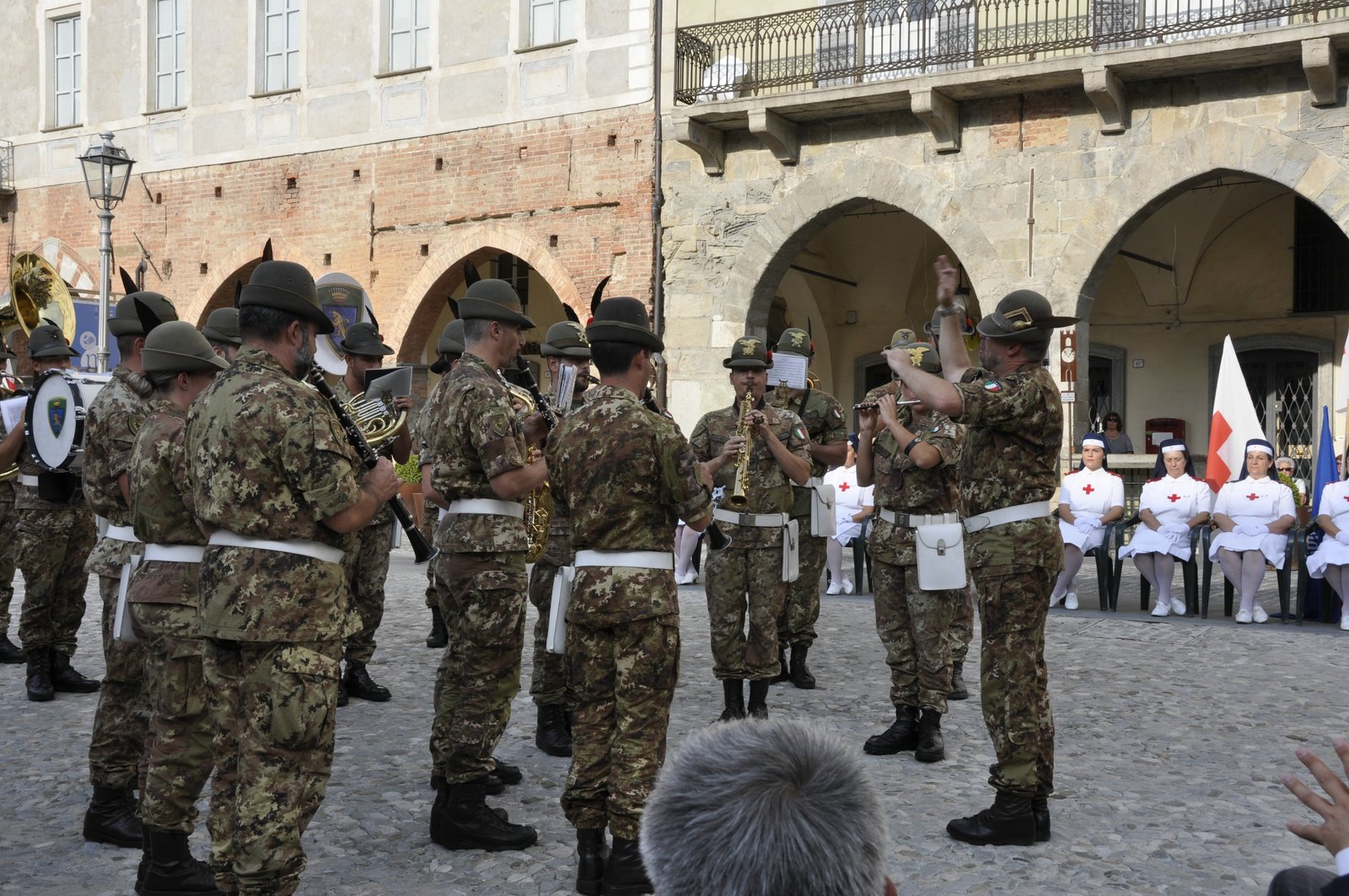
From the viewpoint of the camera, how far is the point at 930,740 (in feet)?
20.3

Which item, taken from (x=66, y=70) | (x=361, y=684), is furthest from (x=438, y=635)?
(x=66, y=70)

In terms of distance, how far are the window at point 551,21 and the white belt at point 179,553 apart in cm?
1490

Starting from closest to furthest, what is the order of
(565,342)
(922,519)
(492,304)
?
(492,304)
(922,519)
(565,342)

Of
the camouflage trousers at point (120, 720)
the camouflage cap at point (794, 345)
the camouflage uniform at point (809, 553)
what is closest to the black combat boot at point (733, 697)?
the camouflage uniform at point (809, 553)

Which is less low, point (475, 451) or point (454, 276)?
point (454, 276)

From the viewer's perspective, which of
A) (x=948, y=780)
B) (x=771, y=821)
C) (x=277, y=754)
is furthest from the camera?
(x=948, y=780)

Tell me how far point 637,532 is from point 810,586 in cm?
356

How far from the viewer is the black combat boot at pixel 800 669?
7.97 metres

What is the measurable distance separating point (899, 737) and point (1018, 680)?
5.10 feet

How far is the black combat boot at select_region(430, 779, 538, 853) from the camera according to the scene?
4.87 m

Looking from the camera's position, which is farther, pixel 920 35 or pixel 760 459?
pixel 920 35

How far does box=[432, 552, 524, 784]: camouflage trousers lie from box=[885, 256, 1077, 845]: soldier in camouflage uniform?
1.71 m

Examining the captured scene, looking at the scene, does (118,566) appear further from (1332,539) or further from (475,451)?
(1332,539)

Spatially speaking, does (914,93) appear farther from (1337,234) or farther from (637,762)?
(637,762)
